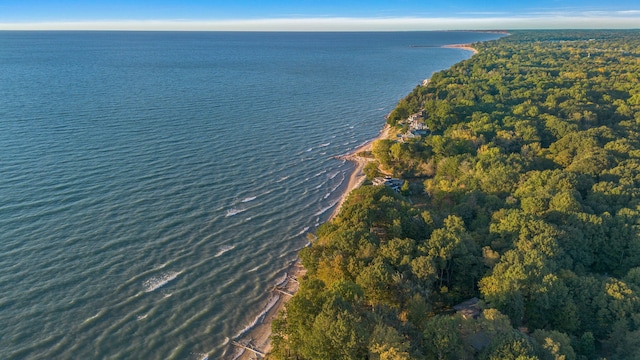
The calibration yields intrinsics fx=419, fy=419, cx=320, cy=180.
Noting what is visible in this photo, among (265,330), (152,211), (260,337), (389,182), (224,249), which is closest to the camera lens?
(260,337)

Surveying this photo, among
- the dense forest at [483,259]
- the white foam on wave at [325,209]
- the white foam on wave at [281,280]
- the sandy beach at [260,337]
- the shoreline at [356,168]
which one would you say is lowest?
the sandy beach at [260,337]

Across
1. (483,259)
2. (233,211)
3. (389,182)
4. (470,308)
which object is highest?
(483,259)

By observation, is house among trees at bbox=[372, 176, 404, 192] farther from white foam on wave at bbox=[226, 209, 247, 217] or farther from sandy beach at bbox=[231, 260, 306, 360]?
sandy beach at bbox=[231, 260, 306, 360]

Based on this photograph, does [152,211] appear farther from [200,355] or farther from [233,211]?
[200,355]

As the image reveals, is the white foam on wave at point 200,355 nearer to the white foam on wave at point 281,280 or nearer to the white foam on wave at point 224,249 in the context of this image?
the white foam on wave at point 281,280

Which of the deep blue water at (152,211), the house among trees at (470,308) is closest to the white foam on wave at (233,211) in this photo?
the deep blue water at (152,211)

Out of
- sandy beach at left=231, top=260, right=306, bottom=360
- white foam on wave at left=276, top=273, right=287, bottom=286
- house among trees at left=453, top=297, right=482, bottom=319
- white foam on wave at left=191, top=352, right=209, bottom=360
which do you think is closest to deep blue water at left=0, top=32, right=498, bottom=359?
white foam on wave at left=191, top=352, right=209, bottom=360

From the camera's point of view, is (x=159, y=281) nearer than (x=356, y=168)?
Yes

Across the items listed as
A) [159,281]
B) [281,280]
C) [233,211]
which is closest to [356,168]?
[233,211]
